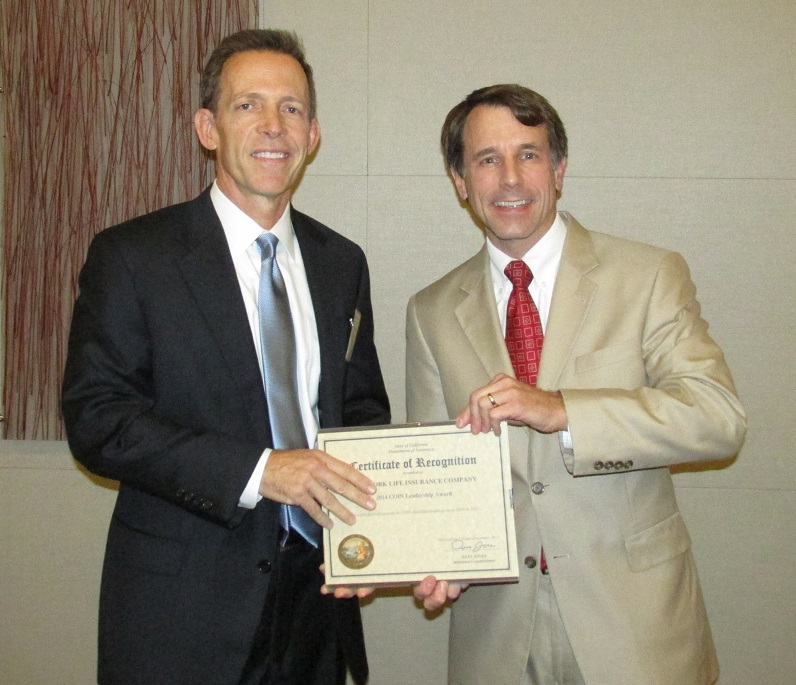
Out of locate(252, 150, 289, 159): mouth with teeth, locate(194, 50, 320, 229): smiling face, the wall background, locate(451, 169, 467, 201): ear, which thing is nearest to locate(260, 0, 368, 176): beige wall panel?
the wall background

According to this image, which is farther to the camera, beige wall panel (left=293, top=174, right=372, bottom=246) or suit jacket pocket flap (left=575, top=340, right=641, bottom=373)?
beige wall panel (left=293, top=174, right=372, bottom=246)

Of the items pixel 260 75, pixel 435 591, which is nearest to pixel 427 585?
pixel 435 591

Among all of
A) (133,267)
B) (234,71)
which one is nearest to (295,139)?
(234,71)

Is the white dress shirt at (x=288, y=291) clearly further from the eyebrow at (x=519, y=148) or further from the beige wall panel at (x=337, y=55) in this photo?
the beige wall panel at (x=337, y=55)

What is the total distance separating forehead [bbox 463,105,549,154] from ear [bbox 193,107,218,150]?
726 mm

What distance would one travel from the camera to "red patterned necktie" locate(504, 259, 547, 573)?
203cm

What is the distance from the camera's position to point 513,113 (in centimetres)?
218

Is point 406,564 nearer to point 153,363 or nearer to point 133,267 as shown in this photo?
point 153,363

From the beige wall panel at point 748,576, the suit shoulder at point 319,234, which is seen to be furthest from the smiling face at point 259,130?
the beige wall panel at point 748,576

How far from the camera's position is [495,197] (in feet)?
7.07

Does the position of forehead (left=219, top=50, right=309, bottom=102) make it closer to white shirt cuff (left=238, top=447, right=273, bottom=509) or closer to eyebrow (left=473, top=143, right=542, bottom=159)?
eyebrow (left=473, top=143, right=542, bottom=159)

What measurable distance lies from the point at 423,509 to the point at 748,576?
5.67 ft

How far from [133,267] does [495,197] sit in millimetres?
969

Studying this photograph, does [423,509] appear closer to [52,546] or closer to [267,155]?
[267,155]
